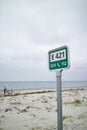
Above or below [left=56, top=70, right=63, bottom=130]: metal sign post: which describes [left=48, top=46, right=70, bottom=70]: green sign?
above

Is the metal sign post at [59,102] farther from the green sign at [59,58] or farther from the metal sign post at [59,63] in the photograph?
the green sign at [59,58]

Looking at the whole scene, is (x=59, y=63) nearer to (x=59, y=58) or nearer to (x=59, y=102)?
(x=59, y=58)

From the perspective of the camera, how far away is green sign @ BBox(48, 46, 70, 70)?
8.39 feet

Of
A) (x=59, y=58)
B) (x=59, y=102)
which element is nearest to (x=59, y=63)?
(x=59, y=58)

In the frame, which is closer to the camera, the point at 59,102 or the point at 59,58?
the point at 59,102

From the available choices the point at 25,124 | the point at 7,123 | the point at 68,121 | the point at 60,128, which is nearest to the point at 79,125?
the point at 68,121

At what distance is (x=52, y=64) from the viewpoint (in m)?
2.84

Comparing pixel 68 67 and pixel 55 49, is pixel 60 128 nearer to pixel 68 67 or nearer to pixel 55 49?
pixel 68 67

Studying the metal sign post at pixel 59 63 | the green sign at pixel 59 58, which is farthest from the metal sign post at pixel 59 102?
the green sign at pixel 59 58

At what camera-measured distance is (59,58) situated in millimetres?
2709

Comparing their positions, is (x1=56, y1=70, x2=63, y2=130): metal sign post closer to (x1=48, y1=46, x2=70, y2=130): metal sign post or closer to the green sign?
(x1=48, y1=46, x2=70, y2=130): metal sign post

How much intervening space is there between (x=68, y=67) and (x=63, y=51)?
32 centimetres

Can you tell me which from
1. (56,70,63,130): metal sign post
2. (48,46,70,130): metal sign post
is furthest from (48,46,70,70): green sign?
(56,70,63,130): metal sign post

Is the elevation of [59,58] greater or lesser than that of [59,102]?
greater
